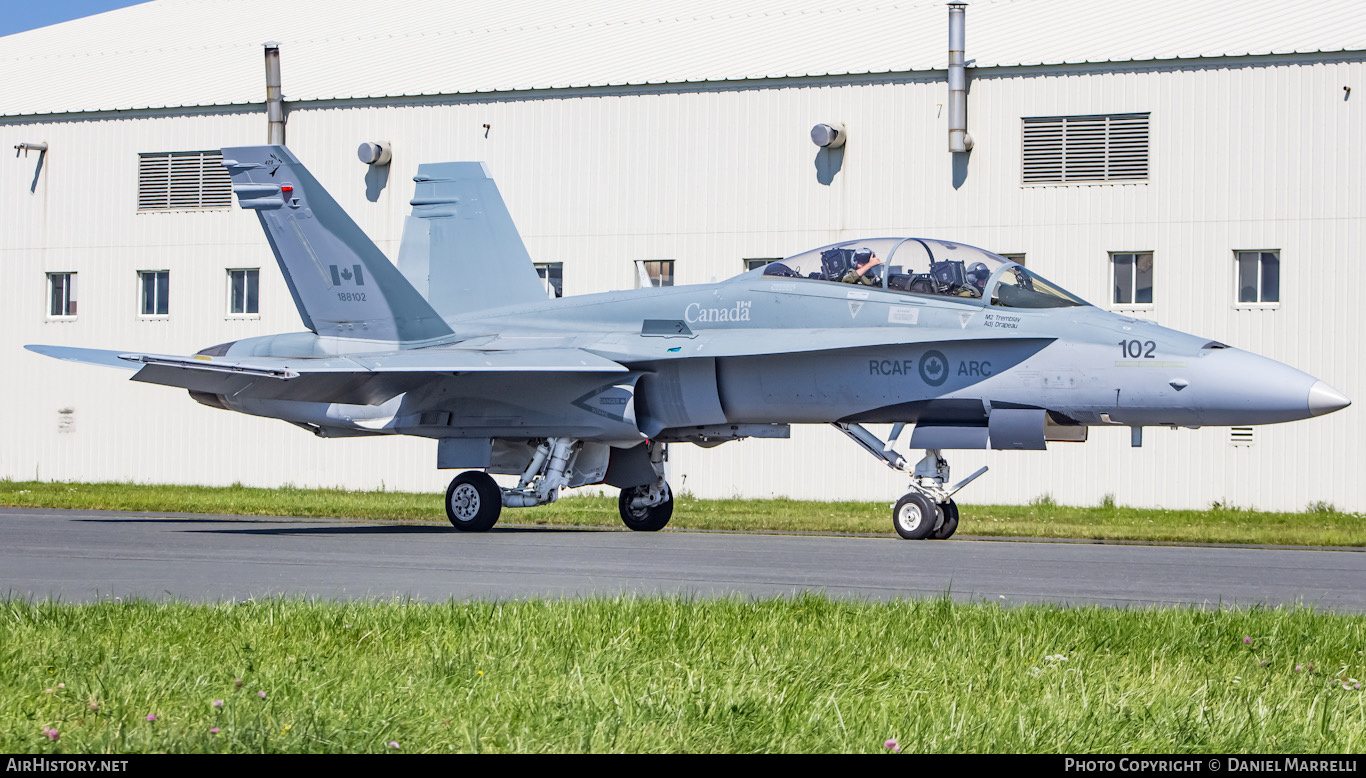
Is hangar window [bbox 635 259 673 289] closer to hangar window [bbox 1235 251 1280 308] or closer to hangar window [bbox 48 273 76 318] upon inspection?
hangar window [bbox 1235 251 1280 308]

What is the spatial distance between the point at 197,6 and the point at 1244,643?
3246cm

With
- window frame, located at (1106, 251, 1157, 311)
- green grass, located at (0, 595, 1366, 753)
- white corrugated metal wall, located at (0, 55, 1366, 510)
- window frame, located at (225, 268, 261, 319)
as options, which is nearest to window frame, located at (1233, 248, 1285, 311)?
white corrugated metal wall, located at (0, 55, 1366, 510)

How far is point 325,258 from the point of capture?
16.9 meters

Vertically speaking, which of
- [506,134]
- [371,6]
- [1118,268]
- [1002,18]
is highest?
[371,6]

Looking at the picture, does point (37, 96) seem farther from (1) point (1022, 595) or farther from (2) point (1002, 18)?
(1) point (1022, 595)

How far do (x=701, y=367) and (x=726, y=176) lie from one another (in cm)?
1031

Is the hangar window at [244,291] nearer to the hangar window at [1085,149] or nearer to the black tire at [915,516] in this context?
the hangar window at [1085,149]

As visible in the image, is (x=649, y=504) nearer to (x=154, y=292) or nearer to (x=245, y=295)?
(x=245, y=295)

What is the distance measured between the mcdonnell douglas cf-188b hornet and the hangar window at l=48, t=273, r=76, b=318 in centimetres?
1304

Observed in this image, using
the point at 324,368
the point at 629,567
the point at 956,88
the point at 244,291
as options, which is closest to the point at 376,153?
the point at 244,291

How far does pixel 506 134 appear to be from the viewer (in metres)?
26.0

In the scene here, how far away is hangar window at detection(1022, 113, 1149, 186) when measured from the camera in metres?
22.5

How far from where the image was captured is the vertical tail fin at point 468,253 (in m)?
18.8
